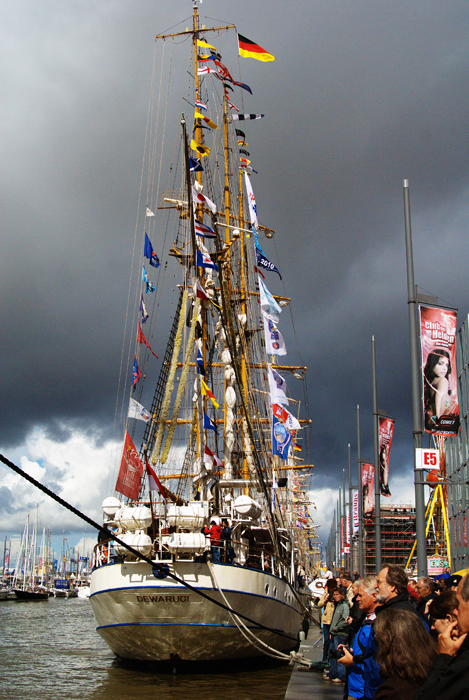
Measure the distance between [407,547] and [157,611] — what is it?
476 feet

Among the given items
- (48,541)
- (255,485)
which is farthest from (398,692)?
(48,541)

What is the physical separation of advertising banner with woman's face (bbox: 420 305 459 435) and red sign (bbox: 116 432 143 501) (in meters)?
8.02

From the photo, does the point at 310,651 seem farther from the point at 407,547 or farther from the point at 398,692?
the point at 407,547

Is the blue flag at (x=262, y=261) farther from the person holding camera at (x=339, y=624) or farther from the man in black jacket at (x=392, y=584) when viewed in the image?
the man in black jacket at (x=392, y=584)

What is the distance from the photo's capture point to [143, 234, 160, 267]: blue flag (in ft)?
82.6

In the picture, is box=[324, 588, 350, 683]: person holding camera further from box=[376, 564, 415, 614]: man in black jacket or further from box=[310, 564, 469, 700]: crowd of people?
box=[376, 564, 415, 614]: man in black jacket

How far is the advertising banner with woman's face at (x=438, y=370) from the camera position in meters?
15.1

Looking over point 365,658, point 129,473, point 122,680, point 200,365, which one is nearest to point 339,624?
point 365,658

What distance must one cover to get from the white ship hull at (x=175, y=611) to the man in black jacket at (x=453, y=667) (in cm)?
1580

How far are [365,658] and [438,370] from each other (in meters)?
9.97

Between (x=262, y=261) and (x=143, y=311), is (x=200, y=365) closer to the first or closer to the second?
(x=143, y=311)

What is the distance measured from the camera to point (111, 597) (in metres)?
19.4

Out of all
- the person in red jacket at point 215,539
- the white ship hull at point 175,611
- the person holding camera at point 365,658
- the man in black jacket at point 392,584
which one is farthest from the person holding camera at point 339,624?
the person in red jacket at point 215,539

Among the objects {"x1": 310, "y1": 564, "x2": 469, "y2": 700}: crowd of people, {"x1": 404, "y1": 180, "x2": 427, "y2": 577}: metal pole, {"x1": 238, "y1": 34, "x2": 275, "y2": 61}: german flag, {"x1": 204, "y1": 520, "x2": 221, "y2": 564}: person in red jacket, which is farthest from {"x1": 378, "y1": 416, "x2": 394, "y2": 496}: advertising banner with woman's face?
{"x1": 310, "y1": 564, "x2": 469, "y2": 700}: crowd of people
